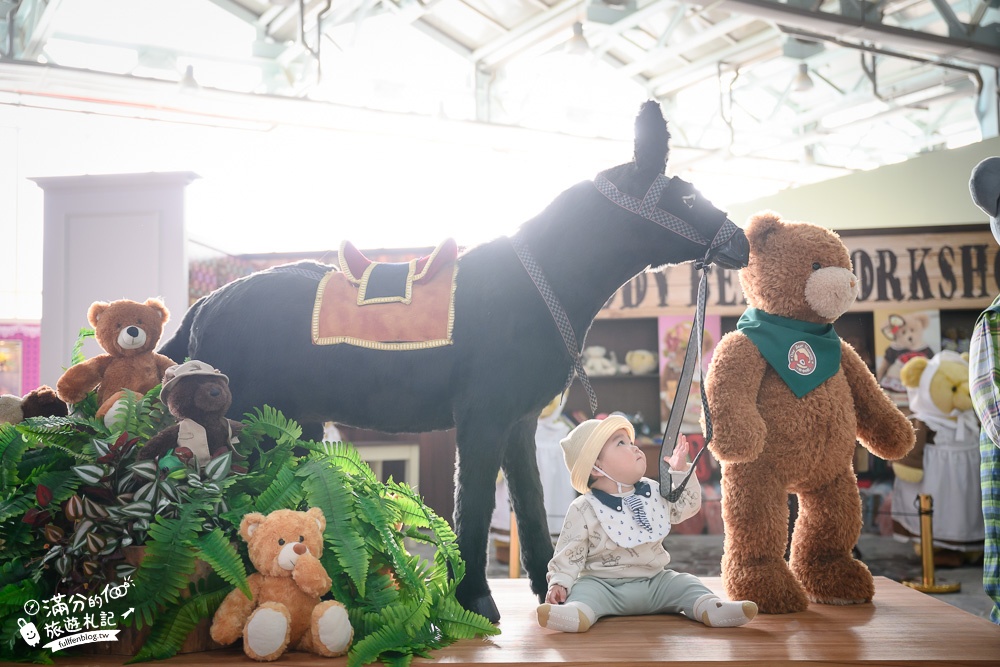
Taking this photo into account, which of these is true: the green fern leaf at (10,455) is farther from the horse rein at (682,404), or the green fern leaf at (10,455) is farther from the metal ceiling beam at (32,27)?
the metal ceiling beam at (32,27)

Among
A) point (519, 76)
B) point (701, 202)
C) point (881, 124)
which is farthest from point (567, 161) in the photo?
point (701, 202)

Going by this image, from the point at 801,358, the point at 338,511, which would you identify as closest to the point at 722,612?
the point at 801,358

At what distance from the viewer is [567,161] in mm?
6137

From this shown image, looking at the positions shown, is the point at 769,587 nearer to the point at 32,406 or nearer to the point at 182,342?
the point at 182,342

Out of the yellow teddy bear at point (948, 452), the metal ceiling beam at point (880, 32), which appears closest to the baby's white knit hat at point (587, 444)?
the yellow teddy bear at point (948, 452)

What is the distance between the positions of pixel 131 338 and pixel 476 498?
0.67 meters

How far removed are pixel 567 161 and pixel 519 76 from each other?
723 mm

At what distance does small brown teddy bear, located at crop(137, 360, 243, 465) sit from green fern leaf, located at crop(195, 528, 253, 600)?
0.45 ft

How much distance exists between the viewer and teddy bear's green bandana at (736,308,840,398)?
4.69 feet

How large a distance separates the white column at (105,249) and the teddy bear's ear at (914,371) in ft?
10.1

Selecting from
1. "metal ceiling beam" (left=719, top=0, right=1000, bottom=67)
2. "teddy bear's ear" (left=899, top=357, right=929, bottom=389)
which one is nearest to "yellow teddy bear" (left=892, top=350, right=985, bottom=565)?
"teddy bear's ear" (left=899, top=357, right=929, bottom=389)

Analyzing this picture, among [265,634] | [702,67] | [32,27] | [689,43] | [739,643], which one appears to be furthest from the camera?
[702,67]

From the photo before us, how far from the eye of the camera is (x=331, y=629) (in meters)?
1.04

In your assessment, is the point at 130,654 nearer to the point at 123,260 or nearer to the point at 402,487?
the point at 402,487
